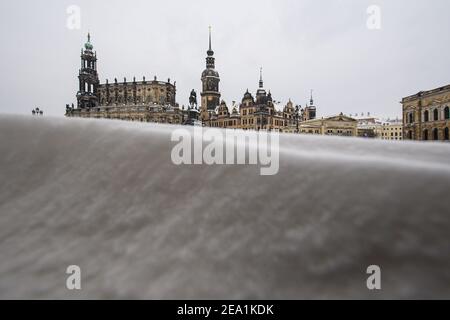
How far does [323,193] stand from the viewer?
0.68 m

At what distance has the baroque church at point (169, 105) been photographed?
149 ft

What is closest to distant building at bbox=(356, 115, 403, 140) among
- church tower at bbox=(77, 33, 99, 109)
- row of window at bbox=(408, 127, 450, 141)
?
row of window at bbox=(408, 127, 450, 141)

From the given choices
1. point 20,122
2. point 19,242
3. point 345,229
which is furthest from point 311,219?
point 20,122

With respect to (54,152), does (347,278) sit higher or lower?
lower

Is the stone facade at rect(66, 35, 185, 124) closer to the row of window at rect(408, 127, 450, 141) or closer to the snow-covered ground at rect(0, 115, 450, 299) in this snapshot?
the row of window at rect(408, 127, 450, 141)

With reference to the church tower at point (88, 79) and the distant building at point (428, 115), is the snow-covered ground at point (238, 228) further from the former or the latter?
the church tower at point (88, 79)

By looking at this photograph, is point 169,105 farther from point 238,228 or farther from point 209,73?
point 238,228

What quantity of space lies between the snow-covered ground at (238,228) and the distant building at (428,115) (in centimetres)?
2925

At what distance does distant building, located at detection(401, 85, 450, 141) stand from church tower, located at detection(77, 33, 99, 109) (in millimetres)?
51044

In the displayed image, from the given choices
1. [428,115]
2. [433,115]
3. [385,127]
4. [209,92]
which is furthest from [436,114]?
[385,127]

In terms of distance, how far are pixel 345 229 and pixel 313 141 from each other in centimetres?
58
